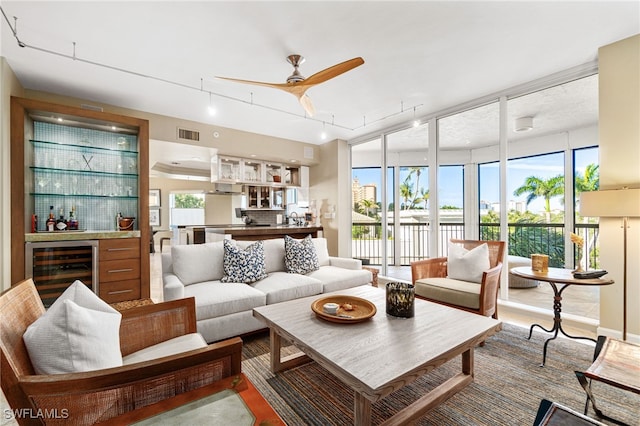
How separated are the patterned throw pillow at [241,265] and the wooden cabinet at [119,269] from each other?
157cm

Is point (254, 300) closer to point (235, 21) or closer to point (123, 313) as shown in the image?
point (123, 313)

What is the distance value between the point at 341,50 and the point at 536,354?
3.17m

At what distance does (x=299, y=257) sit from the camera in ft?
11.2

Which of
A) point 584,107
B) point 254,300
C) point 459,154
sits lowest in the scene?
point 254,300

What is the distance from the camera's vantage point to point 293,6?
6.74 feet

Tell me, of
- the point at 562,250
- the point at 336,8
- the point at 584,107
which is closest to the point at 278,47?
the point at 336,8

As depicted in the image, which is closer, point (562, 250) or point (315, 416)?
point (315, 416)

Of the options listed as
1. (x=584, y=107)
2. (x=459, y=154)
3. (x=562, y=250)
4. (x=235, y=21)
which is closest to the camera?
(x=235, y=21)

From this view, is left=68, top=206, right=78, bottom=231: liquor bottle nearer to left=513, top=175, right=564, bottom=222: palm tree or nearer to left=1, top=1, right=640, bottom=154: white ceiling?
left=1, top=1, right=640, bottom=154: white ceiling

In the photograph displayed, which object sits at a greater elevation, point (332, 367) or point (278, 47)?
point (278, 47)

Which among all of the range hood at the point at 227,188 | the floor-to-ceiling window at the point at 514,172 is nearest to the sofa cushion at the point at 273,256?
the floor-to-ceiling window at the point at 514,172

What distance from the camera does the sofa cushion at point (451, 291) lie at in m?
2.58

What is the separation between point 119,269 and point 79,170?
1438mm

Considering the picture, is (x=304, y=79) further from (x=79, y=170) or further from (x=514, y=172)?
(x=79, y=170)
